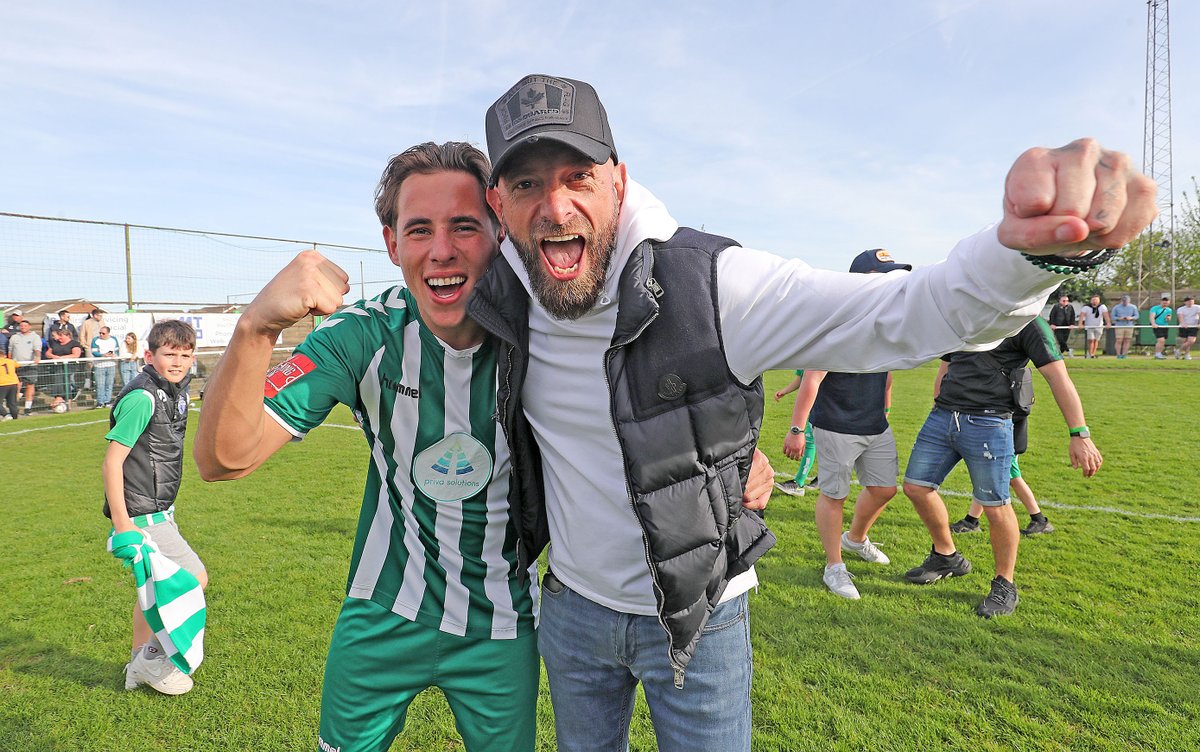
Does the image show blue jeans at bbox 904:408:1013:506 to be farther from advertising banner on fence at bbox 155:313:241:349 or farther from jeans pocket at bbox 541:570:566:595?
advertising banner on fence at bbox 155:313:241:349

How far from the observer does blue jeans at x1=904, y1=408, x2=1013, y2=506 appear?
4.45 metres

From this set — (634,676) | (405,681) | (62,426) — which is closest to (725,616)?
(634,676)

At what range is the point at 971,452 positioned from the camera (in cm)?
460

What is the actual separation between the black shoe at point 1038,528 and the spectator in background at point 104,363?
57.9ft

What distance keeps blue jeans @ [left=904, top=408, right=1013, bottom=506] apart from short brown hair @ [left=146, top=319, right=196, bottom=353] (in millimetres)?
4853

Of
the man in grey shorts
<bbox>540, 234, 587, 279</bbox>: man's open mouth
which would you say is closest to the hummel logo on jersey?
<bbox>540, 234, 587, 279</bbox>: man's open mouth

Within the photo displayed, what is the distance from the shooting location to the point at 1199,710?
10.8ft

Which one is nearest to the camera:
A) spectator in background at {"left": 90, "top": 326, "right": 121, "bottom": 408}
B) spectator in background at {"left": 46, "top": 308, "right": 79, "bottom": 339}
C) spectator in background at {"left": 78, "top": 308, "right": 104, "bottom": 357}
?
spectator in background at {"left": 46, "top": 308, "right": 79, "bottom": 339}

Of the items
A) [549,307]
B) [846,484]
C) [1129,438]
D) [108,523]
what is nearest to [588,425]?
[549,307]

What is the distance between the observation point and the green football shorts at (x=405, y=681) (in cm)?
209

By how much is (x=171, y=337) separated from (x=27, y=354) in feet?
47.6

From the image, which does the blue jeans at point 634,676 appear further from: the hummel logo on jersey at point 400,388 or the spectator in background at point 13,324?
the spectator in background at point 13,324

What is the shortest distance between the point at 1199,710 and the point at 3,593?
7.68m

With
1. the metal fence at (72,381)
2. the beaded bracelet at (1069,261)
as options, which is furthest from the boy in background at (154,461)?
the metal fence at (72,381)
